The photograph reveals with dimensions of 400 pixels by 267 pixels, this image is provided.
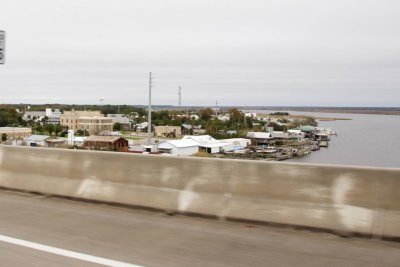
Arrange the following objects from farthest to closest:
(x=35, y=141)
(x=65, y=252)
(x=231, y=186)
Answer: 1. (x=35, y=141)
2. (x=231, y=186)
3. (x=65, y=252)

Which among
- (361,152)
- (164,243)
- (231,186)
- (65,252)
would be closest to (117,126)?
(361,152)

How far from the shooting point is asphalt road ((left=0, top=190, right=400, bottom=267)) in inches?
198

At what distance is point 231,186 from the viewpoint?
6.86 meters

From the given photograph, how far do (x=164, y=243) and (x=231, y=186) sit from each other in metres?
1.54

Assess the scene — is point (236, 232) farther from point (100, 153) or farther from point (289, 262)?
point (100, 153)

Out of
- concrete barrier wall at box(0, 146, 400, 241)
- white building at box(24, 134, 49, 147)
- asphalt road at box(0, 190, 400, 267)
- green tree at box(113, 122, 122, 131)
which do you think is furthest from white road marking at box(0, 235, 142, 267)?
green tree at box(113, 122, 122, 131)

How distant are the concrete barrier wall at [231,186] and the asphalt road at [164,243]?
0.21m

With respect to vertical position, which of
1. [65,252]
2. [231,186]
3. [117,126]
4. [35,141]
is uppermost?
[231,186]

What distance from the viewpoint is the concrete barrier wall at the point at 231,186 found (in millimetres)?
5883

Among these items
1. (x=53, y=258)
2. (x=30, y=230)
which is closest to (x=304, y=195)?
(x=53, y=258)

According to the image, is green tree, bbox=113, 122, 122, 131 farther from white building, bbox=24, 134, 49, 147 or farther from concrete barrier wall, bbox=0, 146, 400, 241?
concrete barrier wall, bbox=0, 146, 400, 241

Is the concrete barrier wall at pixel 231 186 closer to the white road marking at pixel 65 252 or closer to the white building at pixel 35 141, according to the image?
the white road marking at pixel 65 252

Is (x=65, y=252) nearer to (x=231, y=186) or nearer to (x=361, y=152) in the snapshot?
(x=231, y=186)

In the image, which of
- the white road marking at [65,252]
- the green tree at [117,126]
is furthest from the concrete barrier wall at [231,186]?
the green tree at [117,126]
